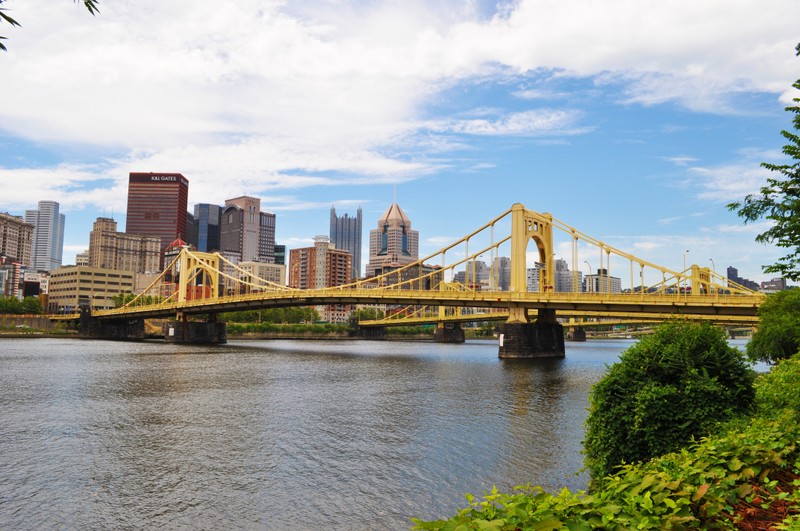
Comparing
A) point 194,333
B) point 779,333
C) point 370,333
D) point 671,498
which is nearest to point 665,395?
point 671,498

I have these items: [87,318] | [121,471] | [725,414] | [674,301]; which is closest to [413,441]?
[121,471]

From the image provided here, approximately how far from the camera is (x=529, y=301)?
70.0 m

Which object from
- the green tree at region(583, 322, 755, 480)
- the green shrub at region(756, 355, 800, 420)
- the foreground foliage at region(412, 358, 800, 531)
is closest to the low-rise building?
the green shrub at region(756, 355, 800, 420)

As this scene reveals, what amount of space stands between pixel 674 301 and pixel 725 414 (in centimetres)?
5306

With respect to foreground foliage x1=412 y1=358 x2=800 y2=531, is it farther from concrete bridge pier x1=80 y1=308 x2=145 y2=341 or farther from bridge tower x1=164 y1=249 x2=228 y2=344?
concrete bridge pier x1=80 y1=308 x2=145 y2=341

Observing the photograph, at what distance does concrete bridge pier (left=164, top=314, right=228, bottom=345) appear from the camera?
113m

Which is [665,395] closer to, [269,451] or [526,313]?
[269,451]

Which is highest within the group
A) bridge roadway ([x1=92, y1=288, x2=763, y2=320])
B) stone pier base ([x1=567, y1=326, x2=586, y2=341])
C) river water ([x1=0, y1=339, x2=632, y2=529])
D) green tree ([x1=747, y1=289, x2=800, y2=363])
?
bridge roadway ([x1=92, y1=288, x2=763, y2=320])

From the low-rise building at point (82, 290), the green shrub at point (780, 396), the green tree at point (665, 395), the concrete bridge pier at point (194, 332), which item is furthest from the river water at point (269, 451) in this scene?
the low-rise building at point (82, 290)

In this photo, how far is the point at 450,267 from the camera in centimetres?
9781

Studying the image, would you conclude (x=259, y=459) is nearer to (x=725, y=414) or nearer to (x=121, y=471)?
(x=121, y=471)

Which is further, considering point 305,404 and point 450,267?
point 450,267

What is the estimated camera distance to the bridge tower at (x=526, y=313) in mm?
70938

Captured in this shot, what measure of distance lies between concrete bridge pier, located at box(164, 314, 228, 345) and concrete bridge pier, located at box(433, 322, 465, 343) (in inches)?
2276
